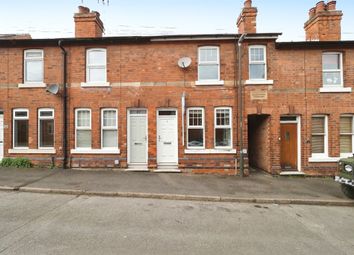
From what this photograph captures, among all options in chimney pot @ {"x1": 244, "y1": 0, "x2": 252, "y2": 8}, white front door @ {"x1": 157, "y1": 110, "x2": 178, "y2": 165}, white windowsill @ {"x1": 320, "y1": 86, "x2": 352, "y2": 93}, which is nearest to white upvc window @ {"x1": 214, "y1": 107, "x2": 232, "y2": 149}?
white front door @ {"x1": 157, "y1": 110, "x2": 178, "y2": 165}

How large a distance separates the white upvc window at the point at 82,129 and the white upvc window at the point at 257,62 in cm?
794

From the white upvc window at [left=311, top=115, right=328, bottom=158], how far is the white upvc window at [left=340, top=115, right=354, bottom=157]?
2.48ft

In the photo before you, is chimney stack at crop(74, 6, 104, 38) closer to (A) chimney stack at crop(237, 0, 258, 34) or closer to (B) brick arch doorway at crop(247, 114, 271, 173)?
(A) chimney stack at crop(237, 0, 258, 34)

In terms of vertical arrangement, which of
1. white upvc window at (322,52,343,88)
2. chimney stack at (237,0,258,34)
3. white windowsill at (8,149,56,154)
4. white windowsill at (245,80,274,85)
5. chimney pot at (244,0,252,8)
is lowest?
white windowsill at (8,149,56,154)

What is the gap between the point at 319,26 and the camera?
12125 millimetres

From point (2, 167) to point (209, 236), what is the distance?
11.0 m

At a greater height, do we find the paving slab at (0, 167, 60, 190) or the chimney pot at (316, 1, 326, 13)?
the chimney pot at (316, 1, 326, 13)

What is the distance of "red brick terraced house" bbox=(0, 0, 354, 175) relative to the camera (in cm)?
1121

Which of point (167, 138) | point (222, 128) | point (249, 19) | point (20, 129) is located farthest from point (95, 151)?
point (249, 19)

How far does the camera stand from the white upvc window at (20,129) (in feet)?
39.5

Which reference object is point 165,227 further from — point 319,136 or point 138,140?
point 319,136

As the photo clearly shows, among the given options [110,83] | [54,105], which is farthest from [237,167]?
[54,105]

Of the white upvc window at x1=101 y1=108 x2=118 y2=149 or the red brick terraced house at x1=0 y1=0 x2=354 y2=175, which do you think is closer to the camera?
the red brick terraced house at x1=0 y1=0 x2=354 y2=175

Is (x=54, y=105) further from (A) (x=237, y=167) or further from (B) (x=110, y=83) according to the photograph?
(A) (x=237, y=167)
